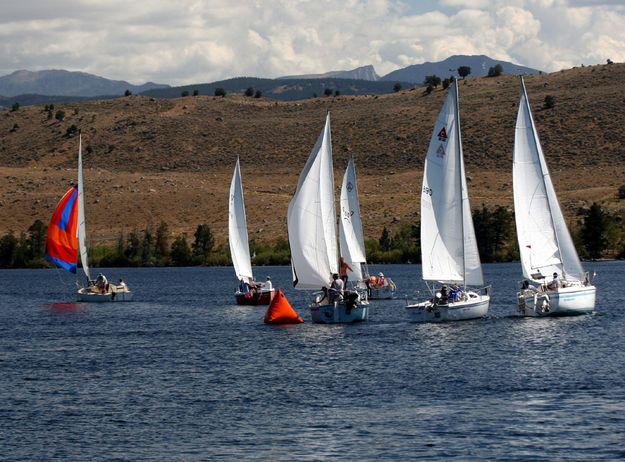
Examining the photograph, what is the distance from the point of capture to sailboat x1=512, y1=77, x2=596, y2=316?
57000 millimetres

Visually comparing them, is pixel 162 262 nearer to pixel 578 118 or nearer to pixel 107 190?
pixel 107 190

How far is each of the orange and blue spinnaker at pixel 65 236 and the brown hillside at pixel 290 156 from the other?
57.3 m

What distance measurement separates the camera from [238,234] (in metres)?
76.4

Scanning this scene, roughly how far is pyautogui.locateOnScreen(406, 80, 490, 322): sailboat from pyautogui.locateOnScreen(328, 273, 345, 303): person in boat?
298 centimetres

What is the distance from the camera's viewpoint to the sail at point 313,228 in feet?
183

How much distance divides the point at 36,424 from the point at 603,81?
161686 millimetres

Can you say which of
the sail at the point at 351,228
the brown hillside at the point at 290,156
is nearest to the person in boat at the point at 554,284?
the sail at the point at 351,228

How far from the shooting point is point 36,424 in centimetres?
3372

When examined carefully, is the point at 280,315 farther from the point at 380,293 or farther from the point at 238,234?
the point at 238,234

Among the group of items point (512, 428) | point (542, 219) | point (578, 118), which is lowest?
point (512, 428)

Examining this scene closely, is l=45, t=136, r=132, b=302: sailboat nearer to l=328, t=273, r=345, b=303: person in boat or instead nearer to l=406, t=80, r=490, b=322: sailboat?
l=328, t=273, r=345, b=303: person in boat

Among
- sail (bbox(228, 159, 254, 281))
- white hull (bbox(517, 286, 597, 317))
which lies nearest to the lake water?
white hull (bbox(517, 286, 597, 317))

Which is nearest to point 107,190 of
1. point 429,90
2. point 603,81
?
point 429,90

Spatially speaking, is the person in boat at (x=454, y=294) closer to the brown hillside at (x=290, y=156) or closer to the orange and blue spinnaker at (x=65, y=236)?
the orange and blue spinnaker at (x=65, y=236)
